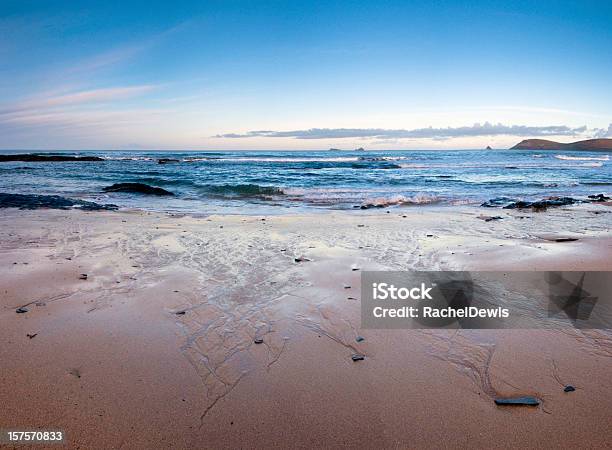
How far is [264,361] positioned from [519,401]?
1936 mm

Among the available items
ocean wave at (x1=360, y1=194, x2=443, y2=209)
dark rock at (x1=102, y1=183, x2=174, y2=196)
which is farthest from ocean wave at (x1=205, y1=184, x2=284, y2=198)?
ocean wave at (x1=360, y1=194, x2=443, y2=209)

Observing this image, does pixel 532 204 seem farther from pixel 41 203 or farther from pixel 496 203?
pixel 41 203

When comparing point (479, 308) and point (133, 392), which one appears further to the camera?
point (479, 308)

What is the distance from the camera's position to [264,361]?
128 inches

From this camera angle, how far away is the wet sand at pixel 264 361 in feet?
8.14

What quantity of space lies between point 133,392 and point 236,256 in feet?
11.8

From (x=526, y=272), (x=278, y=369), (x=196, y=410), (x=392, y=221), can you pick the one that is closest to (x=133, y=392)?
(x=196, y=410)

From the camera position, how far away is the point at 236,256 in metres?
6.31

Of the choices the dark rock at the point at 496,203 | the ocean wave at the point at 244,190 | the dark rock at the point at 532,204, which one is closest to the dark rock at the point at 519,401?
the dark rock at the point at 532,204

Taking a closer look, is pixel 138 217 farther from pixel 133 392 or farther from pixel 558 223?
pixel 558 223

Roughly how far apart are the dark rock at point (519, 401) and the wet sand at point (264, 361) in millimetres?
55

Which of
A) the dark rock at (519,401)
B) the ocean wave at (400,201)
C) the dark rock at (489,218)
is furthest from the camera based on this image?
the ocean wave at (400,201)

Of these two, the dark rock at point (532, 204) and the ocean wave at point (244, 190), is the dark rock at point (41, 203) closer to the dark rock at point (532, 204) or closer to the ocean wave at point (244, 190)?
the ocean wave at point (244, 190)

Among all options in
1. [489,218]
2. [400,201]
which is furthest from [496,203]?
[489,218]
